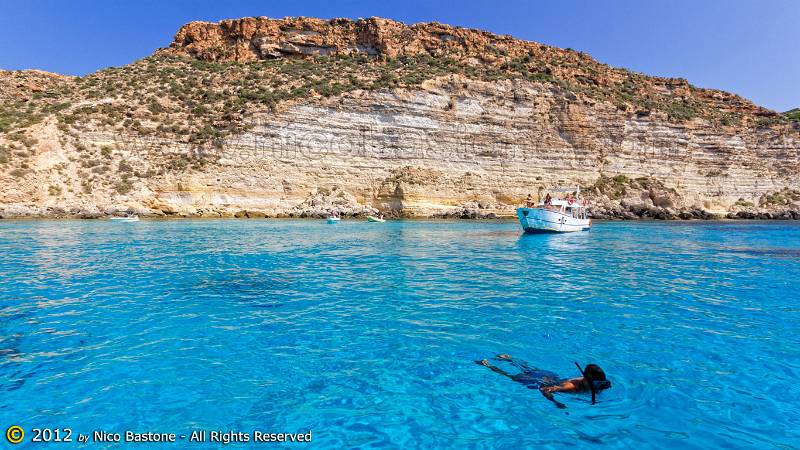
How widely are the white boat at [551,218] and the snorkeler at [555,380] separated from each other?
70.0 feet

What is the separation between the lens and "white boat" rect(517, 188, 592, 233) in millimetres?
26109

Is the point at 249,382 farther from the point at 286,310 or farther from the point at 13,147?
the point at 13,147

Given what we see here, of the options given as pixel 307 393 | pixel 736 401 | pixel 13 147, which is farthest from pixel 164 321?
pixel 13 147

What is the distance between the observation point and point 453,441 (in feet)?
13.2

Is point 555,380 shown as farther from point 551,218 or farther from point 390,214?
point 390,214

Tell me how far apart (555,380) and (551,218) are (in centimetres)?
2265

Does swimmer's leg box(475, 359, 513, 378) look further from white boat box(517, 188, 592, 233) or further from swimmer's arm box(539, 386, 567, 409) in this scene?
white boat box(517, 188, 592, 233)

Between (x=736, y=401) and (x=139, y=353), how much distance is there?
761 cm

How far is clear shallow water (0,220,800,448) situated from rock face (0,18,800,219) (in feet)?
89.0

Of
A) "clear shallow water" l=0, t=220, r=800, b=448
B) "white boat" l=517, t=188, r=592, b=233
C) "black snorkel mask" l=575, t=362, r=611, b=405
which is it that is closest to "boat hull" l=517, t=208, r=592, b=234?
"white boat" l=517, t=188, r=592, b=233

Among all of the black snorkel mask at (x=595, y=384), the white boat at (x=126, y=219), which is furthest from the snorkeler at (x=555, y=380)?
the white boat at (x=126, y=219)

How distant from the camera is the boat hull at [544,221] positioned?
26047 mm

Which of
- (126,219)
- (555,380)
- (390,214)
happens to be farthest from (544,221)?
(126,219)

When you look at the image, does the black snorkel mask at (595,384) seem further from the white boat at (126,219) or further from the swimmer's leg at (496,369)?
the white boat at (126,219)
